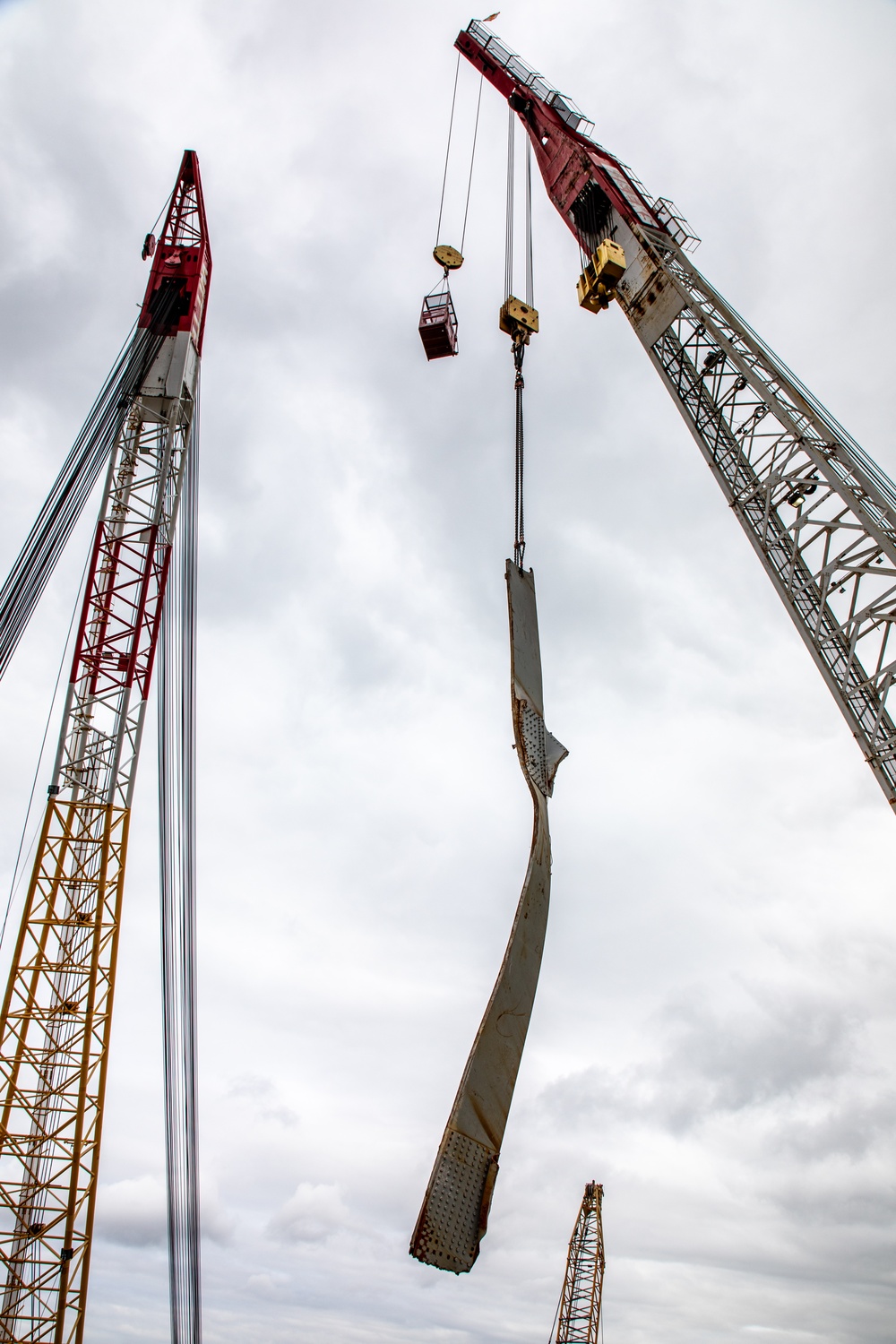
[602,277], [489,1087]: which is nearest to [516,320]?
[602,277]

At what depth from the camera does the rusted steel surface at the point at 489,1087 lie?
10.4 metres

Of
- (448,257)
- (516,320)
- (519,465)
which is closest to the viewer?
(519,465)

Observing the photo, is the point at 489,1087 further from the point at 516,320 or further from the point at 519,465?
the point at 516,320

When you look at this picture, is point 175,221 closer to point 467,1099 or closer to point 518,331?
point 518,331

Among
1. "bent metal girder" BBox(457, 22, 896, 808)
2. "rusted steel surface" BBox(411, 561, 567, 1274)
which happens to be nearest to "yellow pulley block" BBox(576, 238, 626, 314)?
"bent metal girder" BBox(457, 22, 896, 808)

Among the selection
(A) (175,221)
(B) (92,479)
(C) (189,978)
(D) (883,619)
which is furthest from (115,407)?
(D) (883,619)

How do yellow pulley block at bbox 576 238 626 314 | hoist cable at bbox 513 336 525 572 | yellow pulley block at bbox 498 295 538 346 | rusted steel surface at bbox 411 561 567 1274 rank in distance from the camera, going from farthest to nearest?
yellow pulley block at bbox 498 295 538 346 → yellow pulley block at bbox 576 238 626 314 → hoist cable at bbox 513 336 525 572 → rusted steel surface at bbox 411 561 567 1274

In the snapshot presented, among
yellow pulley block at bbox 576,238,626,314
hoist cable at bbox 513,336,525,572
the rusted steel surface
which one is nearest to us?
the rusted steel surface

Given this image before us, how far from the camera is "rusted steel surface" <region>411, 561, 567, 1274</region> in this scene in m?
10.4

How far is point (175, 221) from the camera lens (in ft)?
111

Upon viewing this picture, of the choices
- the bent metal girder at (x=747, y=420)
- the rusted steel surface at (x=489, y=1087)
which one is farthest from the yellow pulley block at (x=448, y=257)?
the rusted steel surface at (x=489, y=1087)

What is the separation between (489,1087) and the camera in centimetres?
1123

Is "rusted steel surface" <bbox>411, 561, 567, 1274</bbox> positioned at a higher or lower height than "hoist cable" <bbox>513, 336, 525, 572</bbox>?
lower

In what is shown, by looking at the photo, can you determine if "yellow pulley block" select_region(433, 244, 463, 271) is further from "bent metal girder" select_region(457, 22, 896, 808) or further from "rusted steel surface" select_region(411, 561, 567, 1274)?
Answer: "rusted steel surface" select_region(411, 561, 567, 1274)
